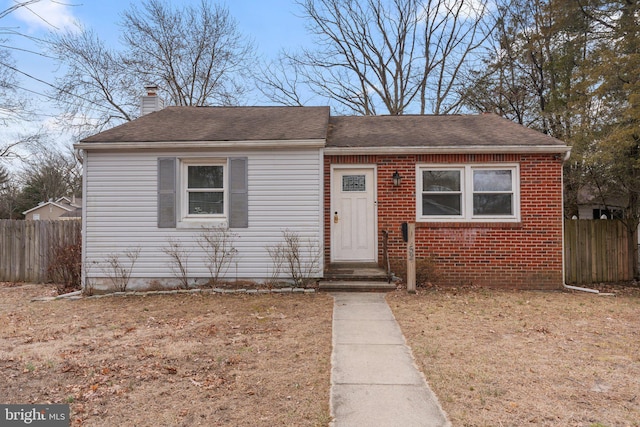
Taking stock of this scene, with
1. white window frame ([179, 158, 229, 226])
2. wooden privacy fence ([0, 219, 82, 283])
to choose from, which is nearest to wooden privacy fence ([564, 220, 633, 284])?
white window frame ([179, 158, 229, 226])

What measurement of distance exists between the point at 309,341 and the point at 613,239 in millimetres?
9341

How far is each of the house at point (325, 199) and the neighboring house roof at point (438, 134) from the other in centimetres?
6

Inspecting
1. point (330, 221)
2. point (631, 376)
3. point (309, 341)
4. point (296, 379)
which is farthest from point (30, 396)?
point (330, 221)

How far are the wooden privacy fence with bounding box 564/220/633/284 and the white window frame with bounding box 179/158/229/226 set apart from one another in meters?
8.40

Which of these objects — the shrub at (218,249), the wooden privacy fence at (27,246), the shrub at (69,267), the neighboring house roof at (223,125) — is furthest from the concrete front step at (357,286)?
Result: the wooden privacy fence at (27,246)

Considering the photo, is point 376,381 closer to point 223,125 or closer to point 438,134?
point 438,134

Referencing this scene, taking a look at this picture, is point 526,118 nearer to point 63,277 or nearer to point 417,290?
point 417,290

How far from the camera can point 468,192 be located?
8.80m

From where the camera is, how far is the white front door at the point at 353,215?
29.7 feet

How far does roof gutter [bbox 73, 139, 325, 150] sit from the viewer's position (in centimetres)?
836

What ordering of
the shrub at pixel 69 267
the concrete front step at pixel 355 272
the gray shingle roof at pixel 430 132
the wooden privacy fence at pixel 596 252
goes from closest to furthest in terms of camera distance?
1. the concrete front step at pixel 355 272
2. the gray shingle roof at pixel 430 132
3. the shrub at pixel 69 267
4. the wooden privacy fence at pixel 596 252

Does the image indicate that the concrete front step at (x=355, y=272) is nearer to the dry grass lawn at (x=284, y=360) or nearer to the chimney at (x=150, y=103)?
the dry grass lawn at (x=284, y=360)

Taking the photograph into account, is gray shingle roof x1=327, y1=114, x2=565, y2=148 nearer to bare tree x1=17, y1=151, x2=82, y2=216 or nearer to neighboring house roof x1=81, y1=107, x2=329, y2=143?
neighboring house roof x1=81, y1=107, x2=329, y2=143

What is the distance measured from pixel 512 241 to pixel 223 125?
23.0ft
